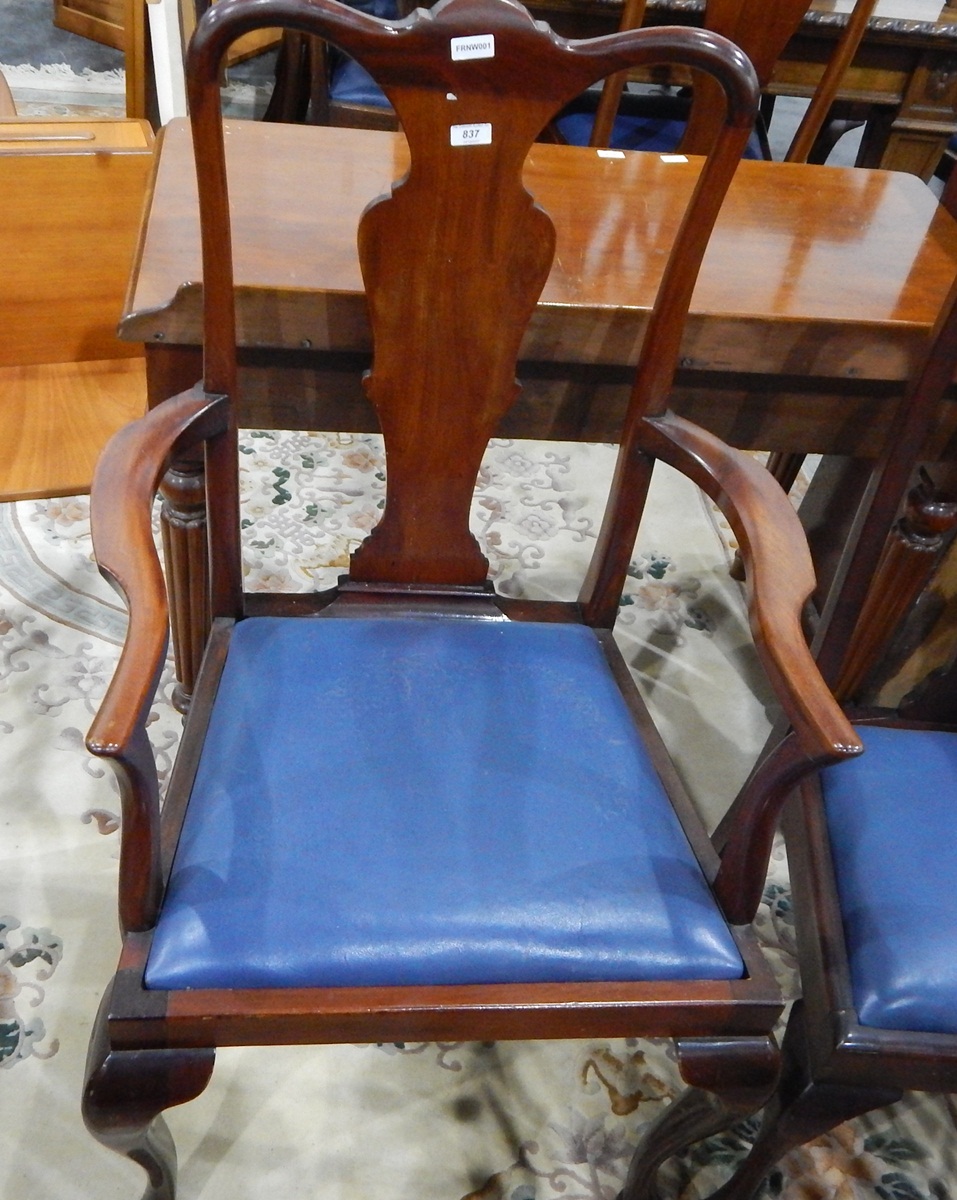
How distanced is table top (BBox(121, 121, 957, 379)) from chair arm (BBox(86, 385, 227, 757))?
0.16m

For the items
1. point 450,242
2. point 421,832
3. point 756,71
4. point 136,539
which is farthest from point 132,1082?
point 756,71

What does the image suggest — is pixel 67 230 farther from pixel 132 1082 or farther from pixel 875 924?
pixel 875 924

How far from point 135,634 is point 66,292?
33.5 inches

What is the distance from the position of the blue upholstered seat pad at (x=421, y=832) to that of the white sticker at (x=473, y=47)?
1.60 ft

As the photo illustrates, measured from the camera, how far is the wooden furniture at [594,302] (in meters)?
0.98

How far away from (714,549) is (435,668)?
3.42ft

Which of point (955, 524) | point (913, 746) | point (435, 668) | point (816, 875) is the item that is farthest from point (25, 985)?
point (955, 524)

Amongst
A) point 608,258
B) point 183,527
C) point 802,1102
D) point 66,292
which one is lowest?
point 802,1102

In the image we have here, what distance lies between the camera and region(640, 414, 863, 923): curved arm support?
2.26ft

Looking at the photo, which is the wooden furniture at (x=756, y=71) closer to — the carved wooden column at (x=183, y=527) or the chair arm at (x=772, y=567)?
the chair arm at (x=772, y=567)

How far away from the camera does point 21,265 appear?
4.18ft

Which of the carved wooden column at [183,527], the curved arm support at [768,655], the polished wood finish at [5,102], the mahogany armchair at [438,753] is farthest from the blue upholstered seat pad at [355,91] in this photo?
the curved arm support at [768,655]

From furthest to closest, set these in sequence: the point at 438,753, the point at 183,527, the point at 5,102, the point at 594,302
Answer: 1. the point at 5,102
2. the point at 183,527
3. the point at 594,302
4. the point at 438,753

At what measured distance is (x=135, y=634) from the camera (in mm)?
646
